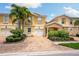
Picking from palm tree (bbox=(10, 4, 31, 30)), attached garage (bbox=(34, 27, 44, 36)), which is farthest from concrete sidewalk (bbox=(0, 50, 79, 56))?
palm tree (bbox=(10, 4, 31, 30))

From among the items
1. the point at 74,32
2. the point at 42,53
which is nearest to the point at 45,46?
the point at 42,53

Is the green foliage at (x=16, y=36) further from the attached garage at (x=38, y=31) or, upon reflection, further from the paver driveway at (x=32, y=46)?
the attached garage at (x=38, y=31)

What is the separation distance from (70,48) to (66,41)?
0.54ft

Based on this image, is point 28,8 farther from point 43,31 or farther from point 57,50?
point 57,50

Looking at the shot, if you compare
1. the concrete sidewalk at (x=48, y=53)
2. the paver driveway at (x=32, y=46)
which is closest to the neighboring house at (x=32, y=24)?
the paver driveway at (x=32, y=46)

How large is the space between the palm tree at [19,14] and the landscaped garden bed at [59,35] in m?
0.53

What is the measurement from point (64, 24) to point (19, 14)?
86cm

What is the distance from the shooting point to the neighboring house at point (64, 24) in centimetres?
626

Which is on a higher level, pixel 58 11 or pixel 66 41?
pixel 58 11

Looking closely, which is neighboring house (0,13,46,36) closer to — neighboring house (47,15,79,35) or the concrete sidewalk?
neighboring house (47,15,79,35)

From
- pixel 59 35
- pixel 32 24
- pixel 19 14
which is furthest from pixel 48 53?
pixel 19 14

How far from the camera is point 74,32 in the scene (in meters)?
6.27

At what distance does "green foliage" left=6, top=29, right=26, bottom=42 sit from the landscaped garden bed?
1.64 feet

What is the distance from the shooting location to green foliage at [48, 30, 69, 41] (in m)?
6.29
